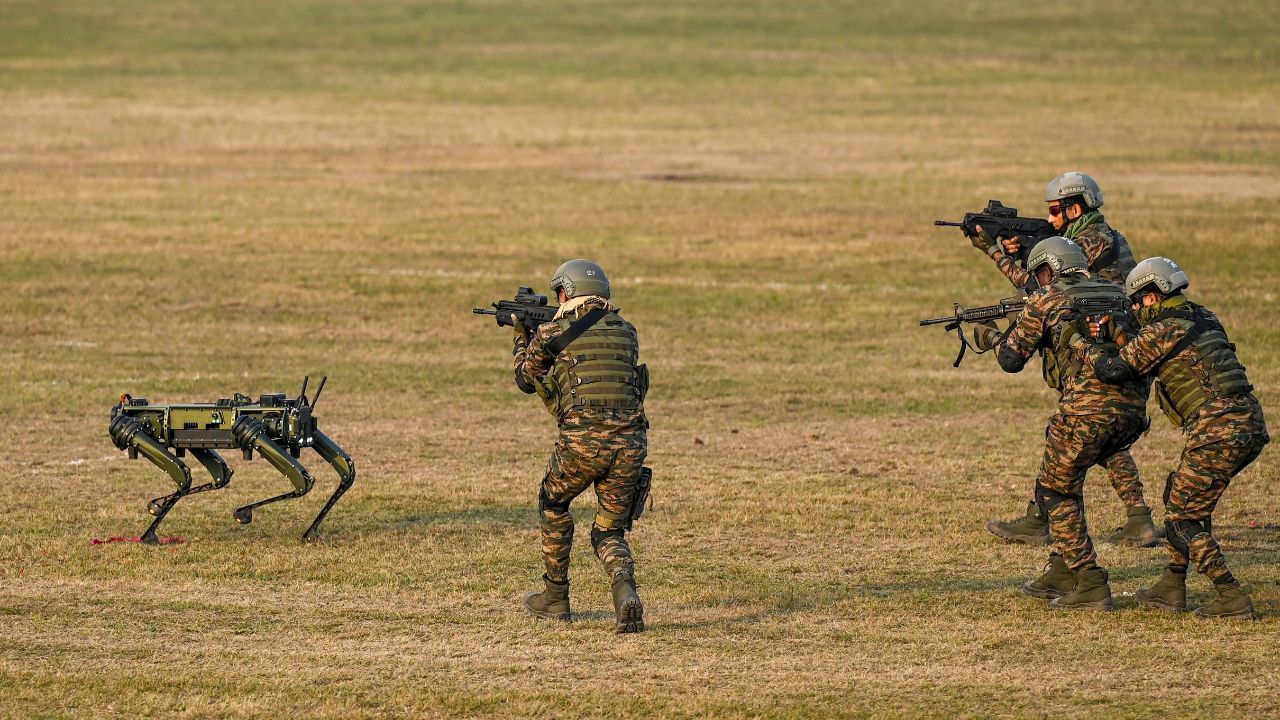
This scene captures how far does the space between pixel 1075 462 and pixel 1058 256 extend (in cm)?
154

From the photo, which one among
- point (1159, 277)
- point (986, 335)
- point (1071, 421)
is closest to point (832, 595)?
point (1071, 421)

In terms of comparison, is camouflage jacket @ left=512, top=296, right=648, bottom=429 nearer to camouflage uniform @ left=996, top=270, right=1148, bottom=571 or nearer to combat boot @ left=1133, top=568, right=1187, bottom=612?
camouflage uniform @ left=996, top=270, right=1148, bottom=571

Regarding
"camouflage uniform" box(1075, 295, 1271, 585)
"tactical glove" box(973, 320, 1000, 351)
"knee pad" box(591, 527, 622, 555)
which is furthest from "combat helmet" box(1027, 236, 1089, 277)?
"knee pad" box(591, 527, 622, 555)

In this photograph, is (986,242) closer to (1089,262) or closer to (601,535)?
(1089,262)

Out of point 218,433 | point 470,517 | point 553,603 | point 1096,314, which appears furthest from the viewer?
point 470,517

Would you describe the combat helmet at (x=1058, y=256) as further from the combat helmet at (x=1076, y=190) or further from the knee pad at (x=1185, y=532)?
the knee pad at (x=1185, y=532)

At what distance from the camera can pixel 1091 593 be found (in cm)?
1295

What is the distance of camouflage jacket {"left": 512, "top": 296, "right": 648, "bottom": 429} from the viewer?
40.3 feet

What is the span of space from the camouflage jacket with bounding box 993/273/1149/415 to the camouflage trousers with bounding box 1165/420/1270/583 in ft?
1.79

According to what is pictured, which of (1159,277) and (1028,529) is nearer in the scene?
(1159,277)

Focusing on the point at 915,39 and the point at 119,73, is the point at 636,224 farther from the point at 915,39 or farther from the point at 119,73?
the point at 915,39

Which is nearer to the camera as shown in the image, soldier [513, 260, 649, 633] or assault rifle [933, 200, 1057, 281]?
soldier [513, 260, 649, 633]

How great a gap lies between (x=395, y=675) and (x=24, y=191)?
1230 inches

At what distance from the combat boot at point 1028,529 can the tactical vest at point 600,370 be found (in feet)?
13.7
